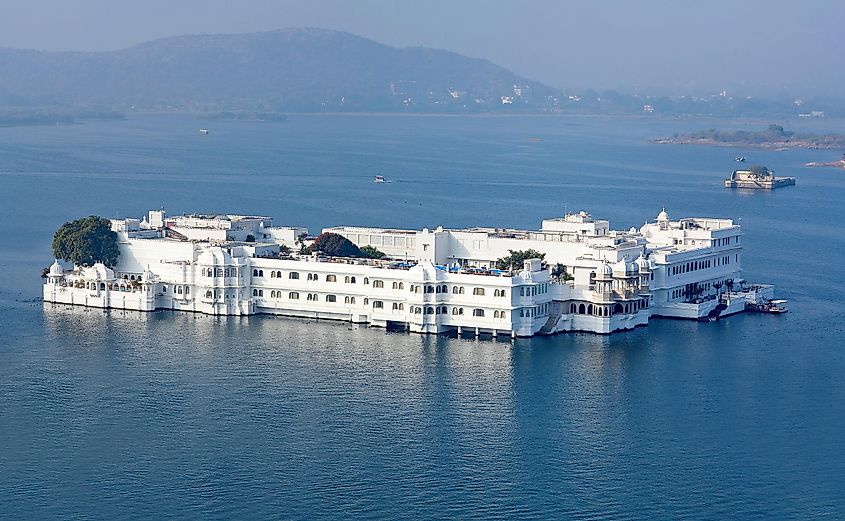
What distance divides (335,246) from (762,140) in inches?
3939

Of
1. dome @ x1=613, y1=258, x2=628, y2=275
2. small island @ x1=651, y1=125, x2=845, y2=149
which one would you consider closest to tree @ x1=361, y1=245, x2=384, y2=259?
dome @ x1=613, y1=258, x2=628, y2=275

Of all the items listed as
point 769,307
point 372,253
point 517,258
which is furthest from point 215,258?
point 769,307

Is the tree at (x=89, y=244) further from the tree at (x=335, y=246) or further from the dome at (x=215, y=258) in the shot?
the tree at (x=335, y=246)

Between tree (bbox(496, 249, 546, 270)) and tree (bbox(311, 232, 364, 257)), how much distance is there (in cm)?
374

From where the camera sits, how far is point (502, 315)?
36906 millimetres

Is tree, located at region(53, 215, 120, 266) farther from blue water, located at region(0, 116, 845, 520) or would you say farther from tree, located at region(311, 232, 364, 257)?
tree, located at region(311, 232, 364, 257)

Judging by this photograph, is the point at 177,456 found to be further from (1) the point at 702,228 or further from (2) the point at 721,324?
(1) the point at 702,228

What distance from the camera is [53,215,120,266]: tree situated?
4106cm

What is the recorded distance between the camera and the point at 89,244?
4103 centimetres

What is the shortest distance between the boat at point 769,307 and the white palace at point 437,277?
0.22 metres

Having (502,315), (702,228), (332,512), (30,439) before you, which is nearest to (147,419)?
(30,439)

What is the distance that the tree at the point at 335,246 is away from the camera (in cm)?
4175

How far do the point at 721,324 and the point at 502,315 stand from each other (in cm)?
595

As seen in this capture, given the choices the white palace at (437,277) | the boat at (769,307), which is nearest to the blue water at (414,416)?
the boat at (769,307)
